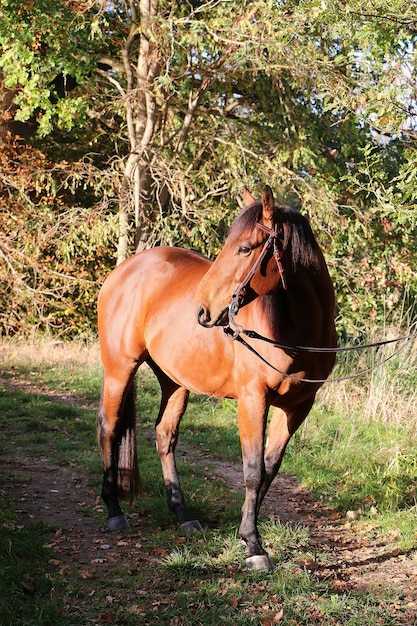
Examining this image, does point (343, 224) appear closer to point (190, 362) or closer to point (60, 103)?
point (60, 103)

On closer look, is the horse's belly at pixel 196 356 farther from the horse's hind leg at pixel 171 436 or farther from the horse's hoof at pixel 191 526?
the horse's hoof at pixel 191 526

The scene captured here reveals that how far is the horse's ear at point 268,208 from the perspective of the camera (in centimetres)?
393

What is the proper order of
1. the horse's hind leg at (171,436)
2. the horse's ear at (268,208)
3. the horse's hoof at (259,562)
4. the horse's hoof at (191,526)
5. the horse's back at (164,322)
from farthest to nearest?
the horse's hind leg at (171,436), the horse's hoof at (191,526), the horse's back at (164,322), the horse's hoof at (259,562), the horse's ear at (268,208)

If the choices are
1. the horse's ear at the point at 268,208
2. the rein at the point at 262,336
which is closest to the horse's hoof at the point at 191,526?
the rein at the point at 262,336

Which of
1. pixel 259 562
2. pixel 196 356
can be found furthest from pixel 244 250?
pixel 259 562

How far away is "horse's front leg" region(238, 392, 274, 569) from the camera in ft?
14.2

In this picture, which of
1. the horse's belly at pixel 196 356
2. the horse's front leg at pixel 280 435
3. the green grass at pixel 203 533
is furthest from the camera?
the horse's belly at pixel 196 356

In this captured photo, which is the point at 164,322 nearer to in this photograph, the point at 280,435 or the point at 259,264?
the point at 280,435

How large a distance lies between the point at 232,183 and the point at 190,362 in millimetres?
7974

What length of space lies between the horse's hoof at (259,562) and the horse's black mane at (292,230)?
176cm

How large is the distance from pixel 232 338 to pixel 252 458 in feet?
2.57

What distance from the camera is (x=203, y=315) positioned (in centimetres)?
400

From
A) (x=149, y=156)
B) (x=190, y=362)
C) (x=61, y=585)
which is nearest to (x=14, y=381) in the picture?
(x=149, y=156)

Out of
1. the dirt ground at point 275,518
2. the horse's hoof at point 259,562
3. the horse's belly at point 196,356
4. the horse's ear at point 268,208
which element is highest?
the horse's ear at point 268,208
